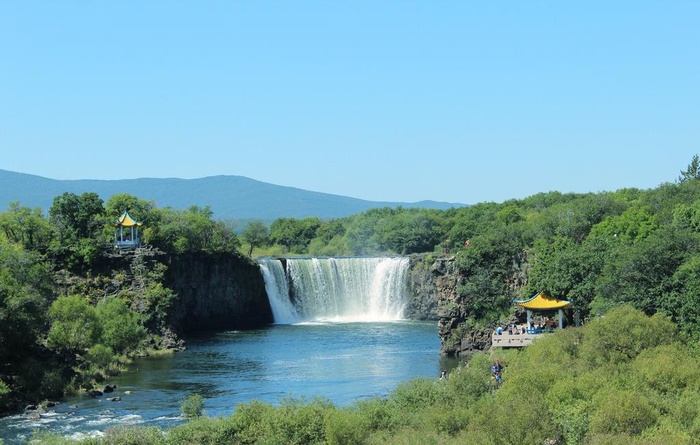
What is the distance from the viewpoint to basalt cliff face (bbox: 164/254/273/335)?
9194 cm

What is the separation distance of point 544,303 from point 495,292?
9.24 metres

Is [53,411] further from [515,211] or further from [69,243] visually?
[515,211]

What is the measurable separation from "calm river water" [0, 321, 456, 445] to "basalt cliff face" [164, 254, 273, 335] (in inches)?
281

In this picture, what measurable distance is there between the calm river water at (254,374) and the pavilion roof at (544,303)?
5916 millimetres

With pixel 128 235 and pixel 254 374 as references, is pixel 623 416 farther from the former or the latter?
pixel 128 235

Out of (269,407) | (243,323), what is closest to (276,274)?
(243,323)

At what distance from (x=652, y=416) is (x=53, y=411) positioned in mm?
28640

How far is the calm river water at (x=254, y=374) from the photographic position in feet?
156

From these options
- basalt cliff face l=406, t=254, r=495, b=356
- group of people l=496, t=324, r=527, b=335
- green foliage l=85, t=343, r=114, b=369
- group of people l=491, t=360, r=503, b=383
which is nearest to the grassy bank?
group of people l=491, t=360, r=503, b=383

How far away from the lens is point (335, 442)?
35312 millimetres

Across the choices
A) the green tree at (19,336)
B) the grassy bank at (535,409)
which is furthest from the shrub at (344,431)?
the green tree at (19,336)

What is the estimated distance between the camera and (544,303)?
204 feet

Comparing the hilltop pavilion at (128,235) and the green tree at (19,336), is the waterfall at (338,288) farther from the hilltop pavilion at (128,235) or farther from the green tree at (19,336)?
the green tree at (19,336)

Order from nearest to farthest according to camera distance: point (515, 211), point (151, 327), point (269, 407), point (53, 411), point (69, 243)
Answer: point (269, 407)
point (53, 411)
point (151, 327)
point (69, 243)
point (515, 211)
